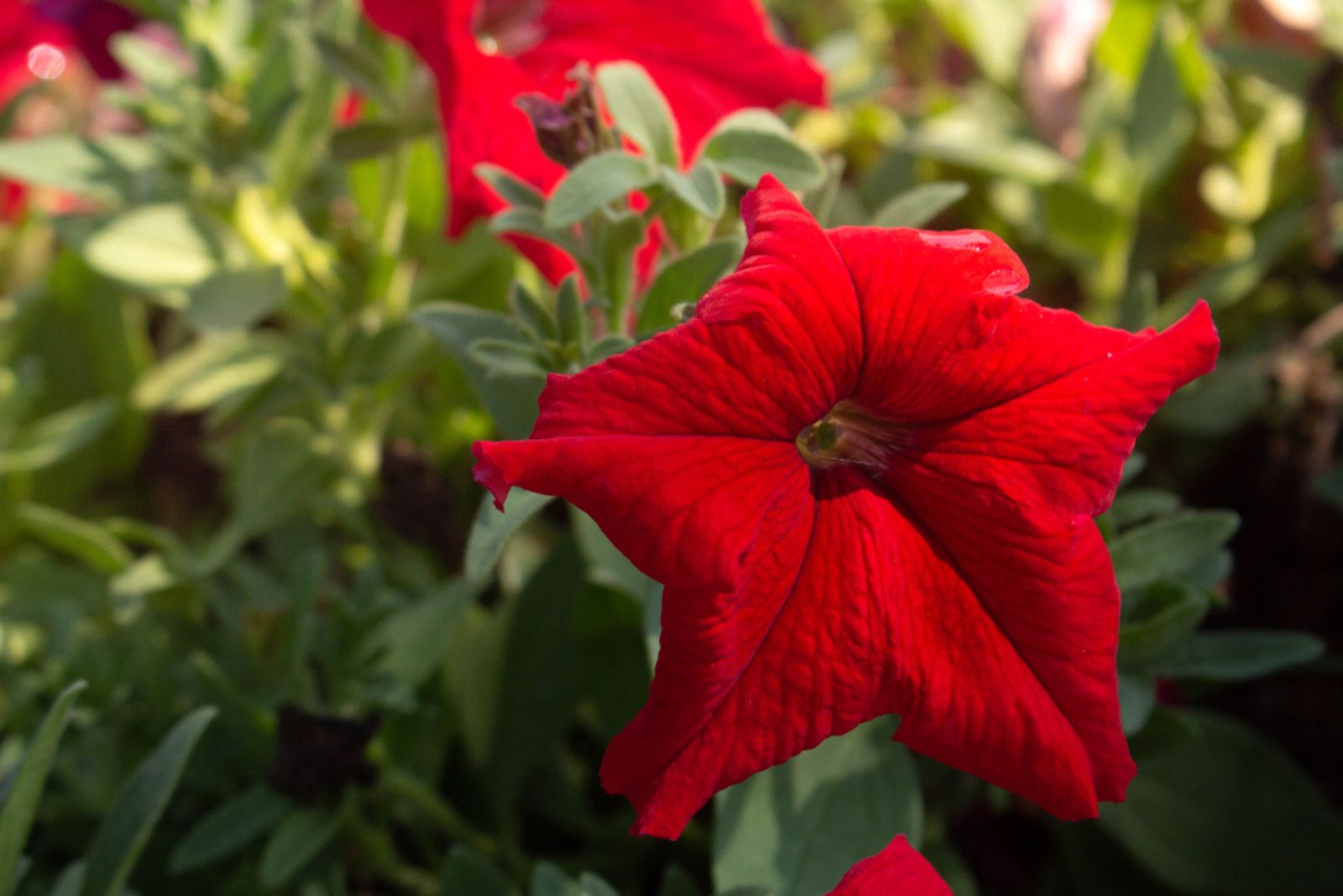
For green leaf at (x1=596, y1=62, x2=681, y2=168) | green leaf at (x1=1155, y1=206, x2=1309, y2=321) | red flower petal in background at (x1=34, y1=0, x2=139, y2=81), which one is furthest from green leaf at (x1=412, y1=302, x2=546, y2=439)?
red flower petal in background at (x1=34, y1=0, x2=139, y2=81)

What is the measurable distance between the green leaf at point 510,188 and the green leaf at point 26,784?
30cm

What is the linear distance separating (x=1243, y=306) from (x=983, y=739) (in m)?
0.78

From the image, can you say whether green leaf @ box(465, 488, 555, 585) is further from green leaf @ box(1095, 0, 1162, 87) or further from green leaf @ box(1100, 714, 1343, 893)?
green leaf @ box(1095, 0, 1162, 87)

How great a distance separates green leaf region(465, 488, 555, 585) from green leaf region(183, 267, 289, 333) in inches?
13.9

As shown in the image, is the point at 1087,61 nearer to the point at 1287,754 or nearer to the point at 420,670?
the point at 1287,754

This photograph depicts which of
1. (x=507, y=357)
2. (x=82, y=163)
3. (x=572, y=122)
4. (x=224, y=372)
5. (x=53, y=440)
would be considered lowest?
(x=53, y=440)

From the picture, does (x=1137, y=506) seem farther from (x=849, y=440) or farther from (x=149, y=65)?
(x=149, y=65)

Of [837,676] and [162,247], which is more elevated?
[837,676]

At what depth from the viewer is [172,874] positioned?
2.39 ft

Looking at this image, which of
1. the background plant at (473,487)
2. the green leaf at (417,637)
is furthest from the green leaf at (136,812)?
the green leaf at (417,637)

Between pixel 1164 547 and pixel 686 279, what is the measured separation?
0.96ft

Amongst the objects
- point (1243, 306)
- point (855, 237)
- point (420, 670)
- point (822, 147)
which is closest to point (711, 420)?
point (855, 237)

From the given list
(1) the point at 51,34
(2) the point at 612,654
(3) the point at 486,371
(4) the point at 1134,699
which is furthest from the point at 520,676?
(1) the point at 51,34

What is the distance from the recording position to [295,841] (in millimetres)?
650
